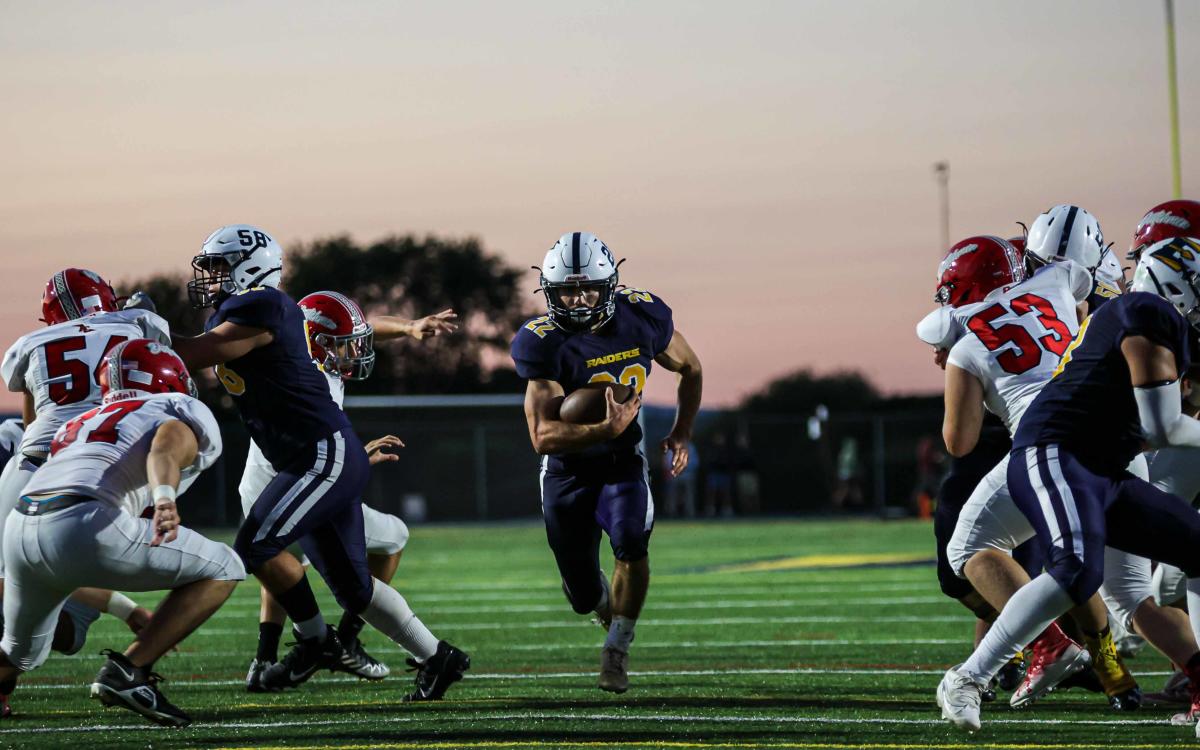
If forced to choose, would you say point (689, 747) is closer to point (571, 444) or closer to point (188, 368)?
point (571, 444)

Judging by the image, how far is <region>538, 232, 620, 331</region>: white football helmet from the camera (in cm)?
636

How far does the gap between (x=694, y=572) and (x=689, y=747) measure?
9.18 meters

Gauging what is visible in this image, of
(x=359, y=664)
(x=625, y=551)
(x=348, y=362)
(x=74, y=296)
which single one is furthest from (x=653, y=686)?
(x=74, y=296)

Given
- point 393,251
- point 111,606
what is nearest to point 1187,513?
point 111,606

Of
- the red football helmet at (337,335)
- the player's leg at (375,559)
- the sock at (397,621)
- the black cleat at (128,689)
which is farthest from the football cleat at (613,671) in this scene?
the red football helmet at (337,335)

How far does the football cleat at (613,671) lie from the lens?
19.7ft

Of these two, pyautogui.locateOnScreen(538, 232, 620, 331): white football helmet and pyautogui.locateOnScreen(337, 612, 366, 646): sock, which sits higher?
pyautogui.locateOnScreen(538, 232, 620, 331): white football helmet

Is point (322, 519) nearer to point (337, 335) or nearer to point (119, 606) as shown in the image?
point (337, 335)

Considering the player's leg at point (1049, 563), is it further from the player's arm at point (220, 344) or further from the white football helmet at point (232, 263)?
the white football helmet at point (232, 263)

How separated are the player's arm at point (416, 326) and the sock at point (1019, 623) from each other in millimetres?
2863

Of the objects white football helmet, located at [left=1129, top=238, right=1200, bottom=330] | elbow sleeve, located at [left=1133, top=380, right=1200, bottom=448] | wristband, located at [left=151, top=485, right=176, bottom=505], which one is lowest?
wristband, located at [left=151, top=485, right=176, bottom=505]

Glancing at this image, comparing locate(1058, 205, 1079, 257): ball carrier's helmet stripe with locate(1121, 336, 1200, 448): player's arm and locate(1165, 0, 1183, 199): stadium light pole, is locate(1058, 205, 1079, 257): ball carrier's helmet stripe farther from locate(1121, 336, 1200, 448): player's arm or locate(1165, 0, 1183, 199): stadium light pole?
locate(1165, 0, 1183, 199): stadium light pole

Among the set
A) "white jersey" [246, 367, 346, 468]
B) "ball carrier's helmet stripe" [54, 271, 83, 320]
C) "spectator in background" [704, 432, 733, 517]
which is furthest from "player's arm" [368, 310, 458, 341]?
"spectator in background" [704, 432, 733, 517]

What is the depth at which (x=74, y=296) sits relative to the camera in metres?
6.44
